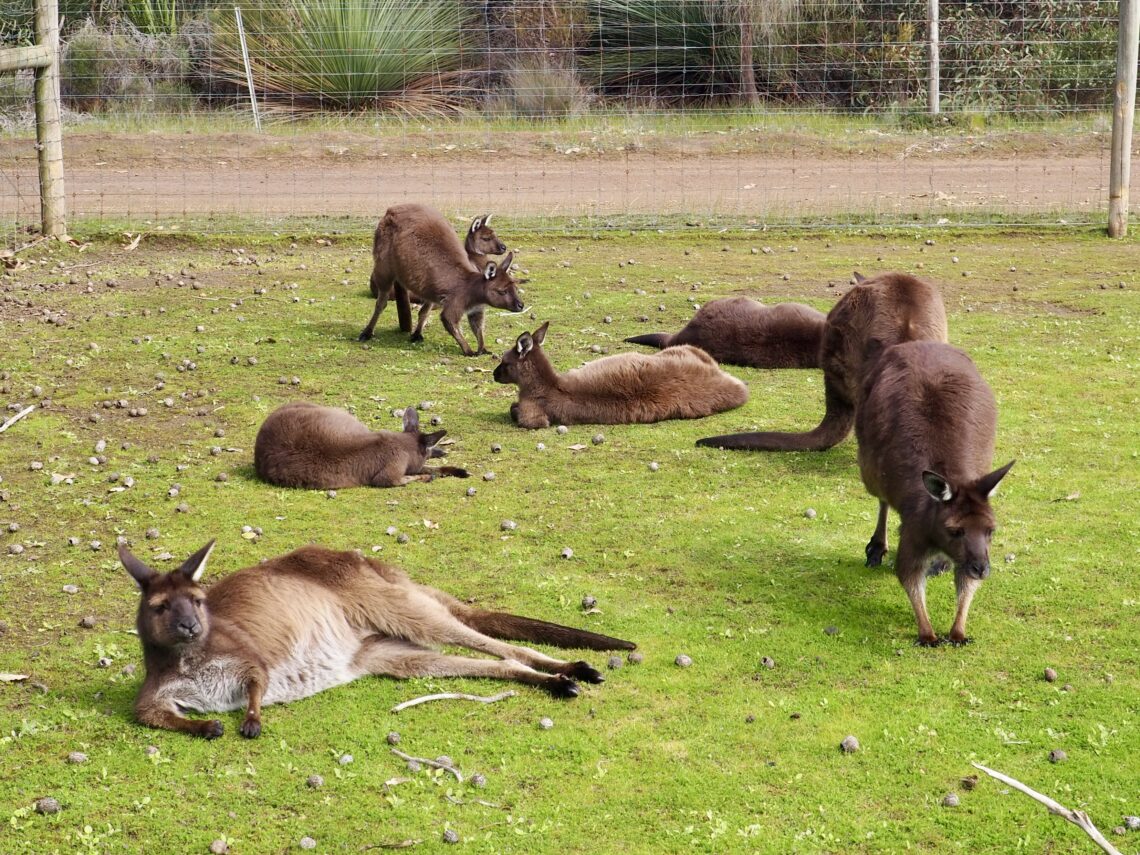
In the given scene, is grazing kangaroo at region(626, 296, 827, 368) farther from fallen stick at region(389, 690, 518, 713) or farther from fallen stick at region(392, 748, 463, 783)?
fallen stick at region(392, 748, 463, 783)

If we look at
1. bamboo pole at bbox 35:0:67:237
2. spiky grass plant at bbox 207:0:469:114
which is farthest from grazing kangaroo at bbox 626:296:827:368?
spiky grass plant at bbox 207:0:469:114

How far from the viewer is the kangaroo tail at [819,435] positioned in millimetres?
7488

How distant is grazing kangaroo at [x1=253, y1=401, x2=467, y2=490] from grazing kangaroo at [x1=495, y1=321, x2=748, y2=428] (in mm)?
1147

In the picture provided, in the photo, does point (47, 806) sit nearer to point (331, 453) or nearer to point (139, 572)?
point (139, 572)

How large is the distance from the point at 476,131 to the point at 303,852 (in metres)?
14.1

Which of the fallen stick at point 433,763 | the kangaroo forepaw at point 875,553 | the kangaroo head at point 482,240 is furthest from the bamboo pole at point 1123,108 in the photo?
the fallen stick at point 433,763

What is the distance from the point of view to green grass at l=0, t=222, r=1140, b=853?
4.17m

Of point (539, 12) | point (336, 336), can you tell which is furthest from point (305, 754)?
point (539, 12)

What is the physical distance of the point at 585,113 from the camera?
17.6 m

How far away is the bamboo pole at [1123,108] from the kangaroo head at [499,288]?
634 centimetres

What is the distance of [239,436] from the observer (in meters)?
7.87

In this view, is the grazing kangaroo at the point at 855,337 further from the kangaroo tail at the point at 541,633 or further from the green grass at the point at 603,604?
the kangaroo tail at the point at 541,633

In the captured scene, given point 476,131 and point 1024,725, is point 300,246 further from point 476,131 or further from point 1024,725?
point 1024,725

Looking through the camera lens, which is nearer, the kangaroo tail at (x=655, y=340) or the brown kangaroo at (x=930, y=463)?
the brown kangaroo at (x=930, y=463)
